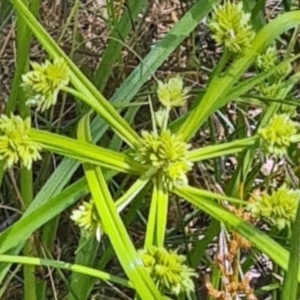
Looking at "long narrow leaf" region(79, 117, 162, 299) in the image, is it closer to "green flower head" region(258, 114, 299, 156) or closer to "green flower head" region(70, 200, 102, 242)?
"green flower head" region(70, 200, 102, 242)

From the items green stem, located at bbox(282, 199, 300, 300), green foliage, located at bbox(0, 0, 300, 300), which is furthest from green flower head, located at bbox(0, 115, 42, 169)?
green stem, located at bbox(282, 199, 300, 300)

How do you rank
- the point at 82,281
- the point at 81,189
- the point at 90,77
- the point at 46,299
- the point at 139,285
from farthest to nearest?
the point at 90,77, the point at 46,299, the point at 82,281, the point at 81,189, the point at 139,285

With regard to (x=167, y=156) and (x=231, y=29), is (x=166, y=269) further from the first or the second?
(x=231, y=29)

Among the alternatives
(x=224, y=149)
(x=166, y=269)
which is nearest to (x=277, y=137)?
(x=224, y=149)

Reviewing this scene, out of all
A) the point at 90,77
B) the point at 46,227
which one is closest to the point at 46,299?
the point at 46,227

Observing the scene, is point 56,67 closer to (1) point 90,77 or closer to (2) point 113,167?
(2) point 113,167

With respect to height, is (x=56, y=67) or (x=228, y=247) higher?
(x=56, y=67)
